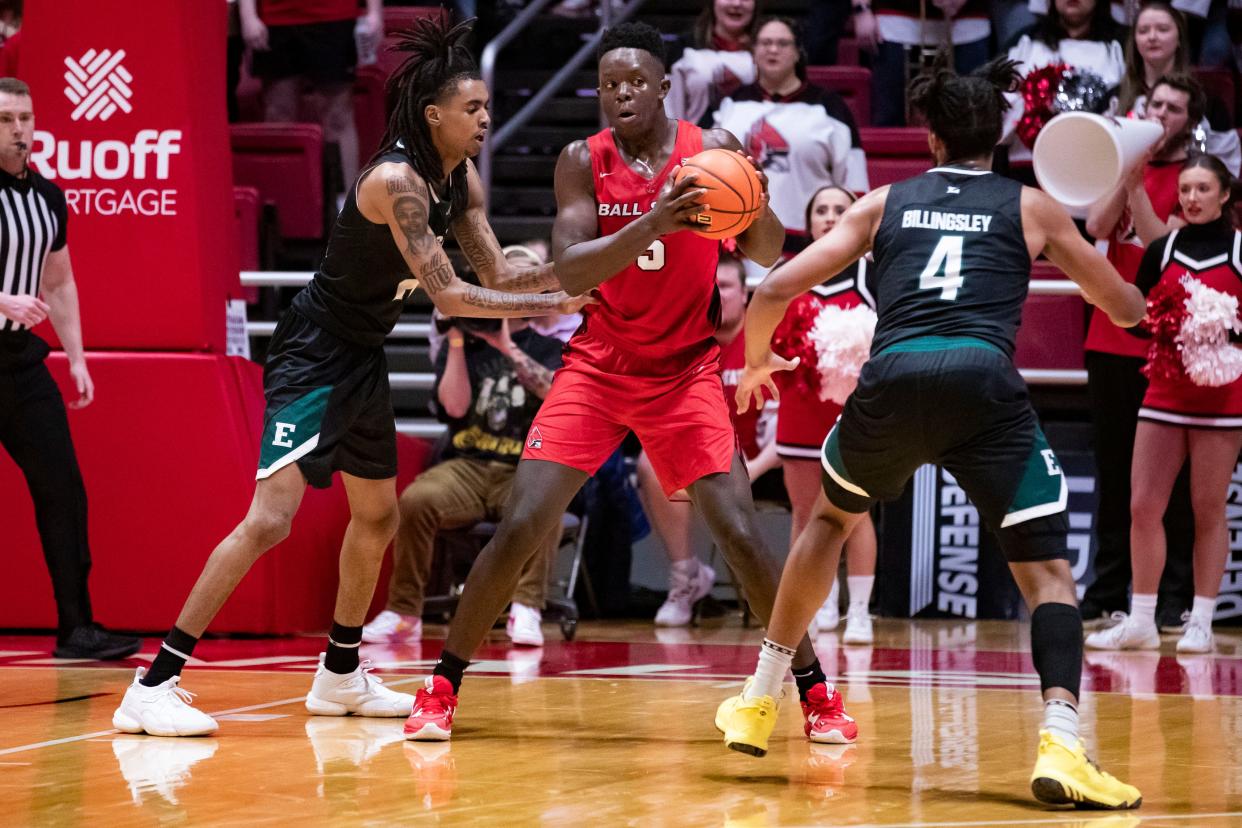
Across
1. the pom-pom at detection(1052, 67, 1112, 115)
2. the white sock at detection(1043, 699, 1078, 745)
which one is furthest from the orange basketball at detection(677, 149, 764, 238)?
the pom-pom at detection(1052, 67, 1112, 115)

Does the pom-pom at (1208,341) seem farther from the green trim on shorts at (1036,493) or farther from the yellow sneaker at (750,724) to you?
the yellow sneaker at (750,724)

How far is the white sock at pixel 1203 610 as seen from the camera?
770cm

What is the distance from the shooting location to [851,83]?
36.2 ft

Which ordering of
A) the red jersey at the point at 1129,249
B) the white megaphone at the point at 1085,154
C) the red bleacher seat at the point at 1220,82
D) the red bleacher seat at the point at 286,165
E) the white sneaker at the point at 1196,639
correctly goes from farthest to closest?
1. the red bleacher seat at the point at 286,165
2. the red bleacher seat at the point at 1220,82
3. the red jersey at the point at 1129,249
4. the white sneaker at the point at 1196,639
5. the white megaphone at the point at 1085,154

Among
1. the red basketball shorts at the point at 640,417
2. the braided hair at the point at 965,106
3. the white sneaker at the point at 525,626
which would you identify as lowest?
the white sneaker at the point at 525,626

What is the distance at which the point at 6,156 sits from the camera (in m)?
7.00

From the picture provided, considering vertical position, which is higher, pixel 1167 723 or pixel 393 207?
pixel 393 207

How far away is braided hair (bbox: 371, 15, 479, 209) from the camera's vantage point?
17.1ft

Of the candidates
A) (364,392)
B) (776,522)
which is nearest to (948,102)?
(364,392)

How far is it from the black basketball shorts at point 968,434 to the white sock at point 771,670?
22.8 inches

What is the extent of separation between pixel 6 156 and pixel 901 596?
16.5ft

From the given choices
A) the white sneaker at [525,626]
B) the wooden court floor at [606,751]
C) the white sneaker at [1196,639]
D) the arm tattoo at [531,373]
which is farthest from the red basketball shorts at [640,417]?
the white sneaker at [1196,639]

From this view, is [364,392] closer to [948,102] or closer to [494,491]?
[948,102]

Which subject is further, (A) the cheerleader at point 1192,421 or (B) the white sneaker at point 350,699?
(A) the cheerleader at point 1192,421
